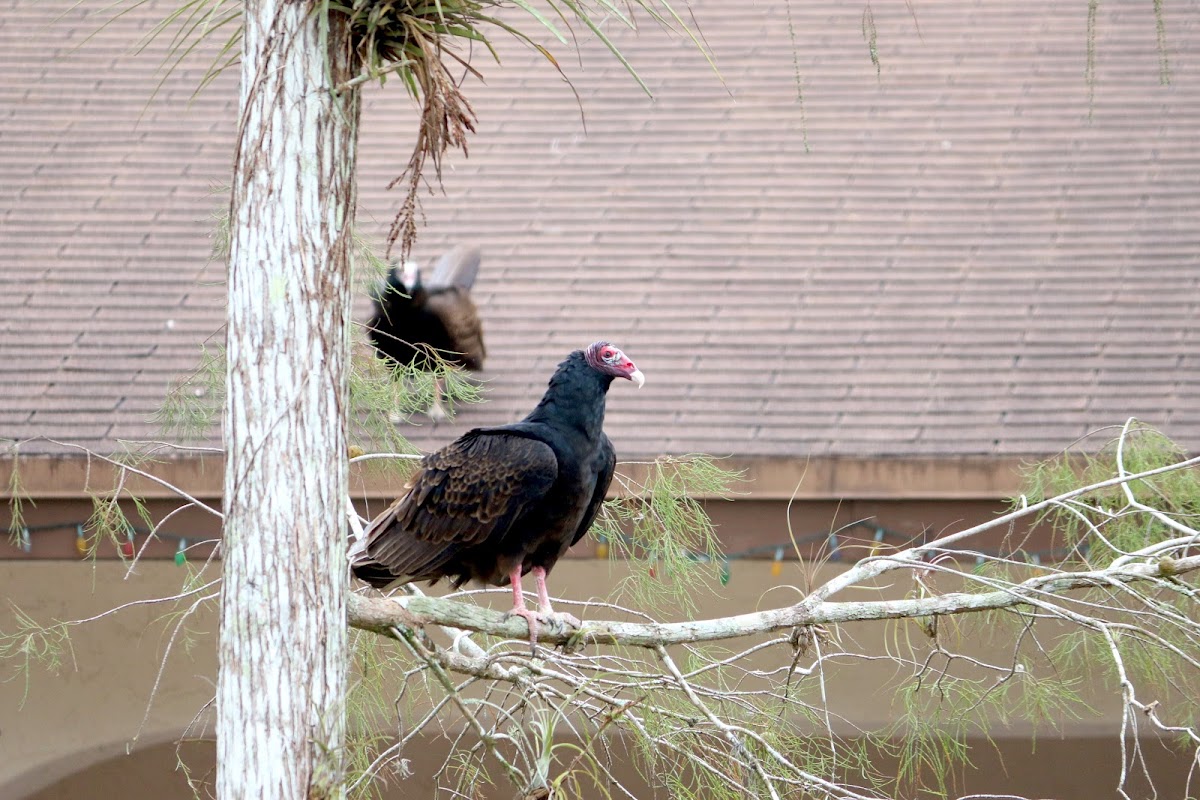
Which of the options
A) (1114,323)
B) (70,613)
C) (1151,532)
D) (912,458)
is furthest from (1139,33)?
(70,613)

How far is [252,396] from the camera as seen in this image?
2018 millimetres

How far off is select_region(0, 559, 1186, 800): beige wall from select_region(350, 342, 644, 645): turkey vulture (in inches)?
64.7

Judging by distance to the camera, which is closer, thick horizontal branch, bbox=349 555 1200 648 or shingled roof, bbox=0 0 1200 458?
thick horizontal branch, bbox=349 555 1200 648

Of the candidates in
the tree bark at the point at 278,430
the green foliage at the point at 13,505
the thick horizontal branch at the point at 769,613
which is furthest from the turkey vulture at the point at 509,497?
the green foliage at the point at 13,505

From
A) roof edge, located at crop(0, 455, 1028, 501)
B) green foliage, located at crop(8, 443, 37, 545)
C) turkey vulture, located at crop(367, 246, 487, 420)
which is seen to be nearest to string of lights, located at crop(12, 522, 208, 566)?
green foliage, located at crop(8, 443, 37, 545)

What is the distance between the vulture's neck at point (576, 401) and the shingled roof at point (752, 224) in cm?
133

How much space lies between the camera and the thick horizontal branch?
2.23 meters

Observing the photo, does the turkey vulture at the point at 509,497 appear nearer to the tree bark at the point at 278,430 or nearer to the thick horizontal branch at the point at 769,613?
the thick horizontal branch at the point at 769,613

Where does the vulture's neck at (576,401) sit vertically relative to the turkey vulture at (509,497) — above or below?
above

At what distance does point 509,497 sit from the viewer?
9.37 ft

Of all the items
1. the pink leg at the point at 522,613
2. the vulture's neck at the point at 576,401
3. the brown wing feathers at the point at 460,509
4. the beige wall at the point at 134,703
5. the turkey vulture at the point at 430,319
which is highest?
the turkey vulture at the point at 430,319

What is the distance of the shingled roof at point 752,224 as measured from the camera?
462 centimetres

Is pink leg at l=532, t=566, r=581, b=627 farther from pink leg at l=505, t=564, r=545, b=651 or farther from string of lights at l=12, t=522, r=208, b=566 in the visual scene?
string of lights at l=12, t=522, r=208, b=566

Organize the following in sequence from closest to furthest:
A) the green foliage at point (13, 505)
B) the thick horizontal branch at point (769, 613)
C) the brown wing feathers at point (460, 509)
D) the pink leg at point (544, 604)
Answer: the thick horizontal branch at point (769, 613), the pink leg at point (544, 604), the brown wing feathers at point (460, 509), the green foliage at point (13, 505)
